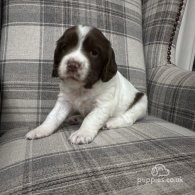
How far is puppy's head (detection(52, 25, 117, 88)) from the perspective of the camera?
148 centimetres

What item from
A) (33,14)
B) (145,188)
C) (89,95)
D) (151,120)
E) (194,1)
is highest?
(194,1)

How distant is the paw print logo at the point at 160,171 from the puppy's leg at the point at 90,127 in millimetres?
378

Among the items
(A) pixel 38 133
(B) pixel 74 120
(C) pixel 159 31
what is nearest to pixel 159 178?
(A) pixel 38 133

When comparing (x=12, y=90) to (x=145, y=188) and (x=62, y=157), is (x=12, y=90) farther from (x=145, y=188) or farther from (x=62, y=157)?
(x=145, y=188)

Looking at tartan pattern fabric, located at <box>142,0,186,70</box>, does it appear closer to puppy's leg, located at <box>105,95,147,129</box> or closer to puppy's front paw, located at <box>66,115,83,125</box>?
puppy's leg, located at <box>105,95,147,129</box>

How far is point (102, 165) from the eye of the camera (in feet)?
3.67

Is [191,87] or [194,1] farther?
[194,1]

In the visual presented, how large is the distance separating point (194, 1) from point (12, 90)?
223cm

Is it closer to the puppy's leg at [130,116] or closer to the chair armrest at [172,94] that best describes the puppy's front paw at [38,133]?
the puppy's leg at [130,116]

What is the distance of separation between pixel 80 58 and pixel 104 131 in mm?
423

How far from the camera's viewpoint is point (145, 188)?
0.98 meters

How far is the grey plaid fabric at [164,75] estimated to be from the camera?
1.87 m

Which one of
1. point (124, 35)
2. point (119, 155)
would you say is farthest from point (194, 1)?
point (119, 155)

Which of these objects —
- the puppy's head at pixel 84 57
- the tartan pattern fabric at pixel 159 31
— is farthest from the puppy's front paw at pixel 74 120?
the tartan pattern fabric at pixel 159 31
